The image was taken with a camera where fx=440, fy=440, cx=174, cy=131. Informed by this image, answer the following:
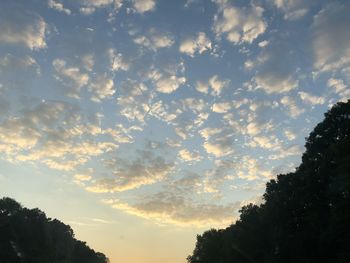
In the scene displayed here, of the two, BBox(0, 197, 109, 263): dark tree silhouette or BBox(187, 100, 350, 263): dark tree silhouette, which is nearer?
BBox(187, 100, 350, 263): dark tree silhouette

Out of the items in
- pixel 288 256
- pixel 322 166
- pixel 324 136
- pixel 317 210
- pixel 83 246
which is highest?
pixel 83 246

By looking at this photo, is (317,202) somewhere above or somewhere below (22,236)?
below

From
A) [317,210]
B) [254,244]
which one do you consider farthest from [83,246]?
[317,210]

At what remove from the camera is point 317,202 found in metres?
50.6

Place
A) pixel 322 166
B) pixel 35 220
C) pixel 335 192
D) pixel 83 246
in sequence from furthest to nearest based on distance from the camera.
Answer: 1. pixel 83 246
2. pixel 35 220
3. pixel 322 166
4. pixel 335 192

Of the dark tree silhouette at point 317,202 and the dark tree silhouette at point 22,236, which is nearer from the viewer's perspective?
the dark tree silhouette at point 317,202

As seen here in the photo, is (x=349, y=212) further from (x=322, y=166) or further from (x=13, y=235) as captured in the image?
(x=13, y=235)

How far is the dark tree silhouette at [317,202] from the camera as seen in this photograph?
1705 inches

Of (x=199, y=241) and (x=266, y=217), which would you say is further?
(x=199, y=241)

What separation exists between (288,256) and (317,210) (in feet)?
26.3

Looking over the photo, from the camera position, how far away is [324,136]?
174 feet

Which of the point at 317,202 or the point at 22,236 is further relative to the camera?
the point at 22,236

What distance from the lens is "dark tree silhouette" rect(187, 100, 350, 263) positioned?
43.3 meters

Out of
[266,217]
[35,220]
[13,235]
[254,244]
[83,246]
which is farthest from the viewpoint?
[83,246]
